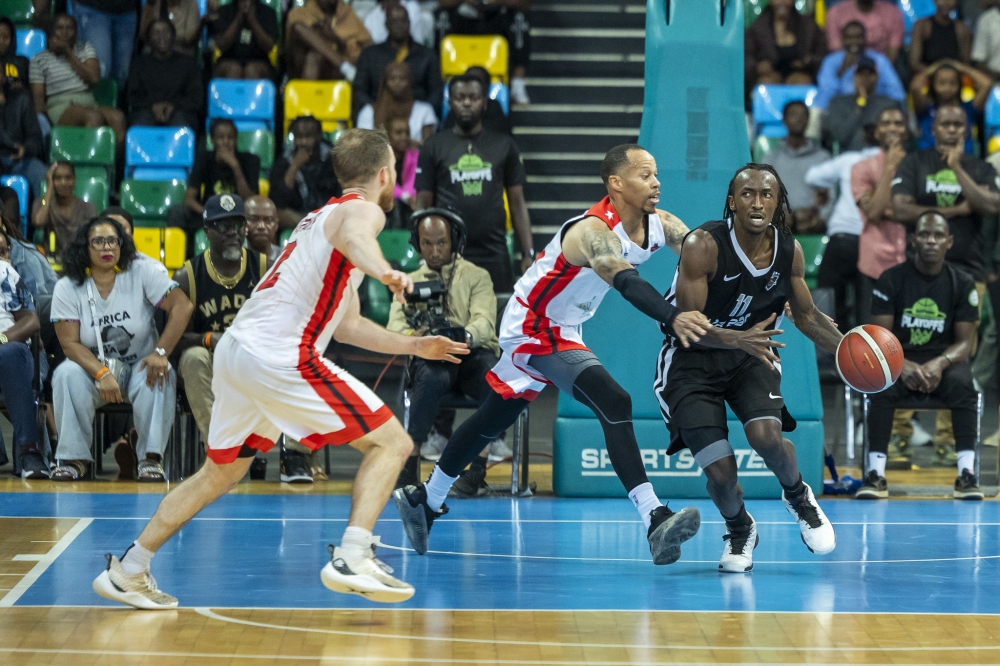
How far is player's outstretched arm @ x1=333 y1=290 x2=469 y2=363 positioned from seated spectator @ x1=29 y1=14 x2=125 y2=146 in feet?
25.7

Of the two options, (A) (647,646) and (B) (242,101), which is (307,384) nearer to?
(A) (647,646)

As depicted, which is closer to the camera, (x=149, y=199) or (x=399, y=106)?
(x=399, y=106)

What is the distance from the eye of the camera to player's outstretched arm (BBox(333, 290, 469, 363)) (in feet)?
15.3

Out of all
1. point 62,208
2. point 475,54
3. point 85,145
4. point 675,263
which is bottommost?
point 675,263

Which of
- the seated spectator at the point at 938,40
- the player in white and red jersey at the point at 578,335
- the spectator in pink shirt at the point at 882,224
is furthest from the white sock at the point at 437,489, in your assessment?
the seated spectator at the point at 938,40

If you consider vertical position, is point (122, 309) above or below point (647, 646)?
A: above

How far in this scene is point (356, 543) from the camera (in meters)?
4.62

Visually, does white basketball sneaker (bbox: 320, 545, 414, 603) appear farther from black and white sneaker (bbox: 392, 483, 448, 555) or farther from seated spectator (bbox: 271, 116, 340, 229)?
seated spectator (bbox: 271, 116, 340, 229)

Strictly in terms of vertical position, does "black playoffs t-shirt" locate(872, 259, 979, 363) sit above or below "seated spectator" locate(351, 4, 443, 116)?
below

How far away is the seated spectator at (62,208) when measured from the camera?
1019cm

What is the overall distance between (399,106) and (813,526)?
21.5 feet

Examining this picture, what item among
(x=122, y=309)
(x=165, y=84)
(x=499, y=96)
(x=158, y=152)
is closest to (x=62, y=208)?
(x=158, y=152)

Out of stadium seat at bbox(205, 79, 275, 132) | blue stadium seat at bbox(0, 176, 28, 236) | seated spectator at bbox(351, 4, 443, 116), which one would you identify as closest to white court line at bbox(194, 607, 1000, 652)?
blue stadium seat at bbox(0, 176, 28, 236)

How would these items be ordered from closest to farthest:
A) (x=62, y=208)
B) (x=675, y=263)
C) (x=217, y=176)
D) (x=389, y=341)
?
(x=389, y=341) → (x=675, y=263) → (x=62, y=208) → (x=217, y=176)
